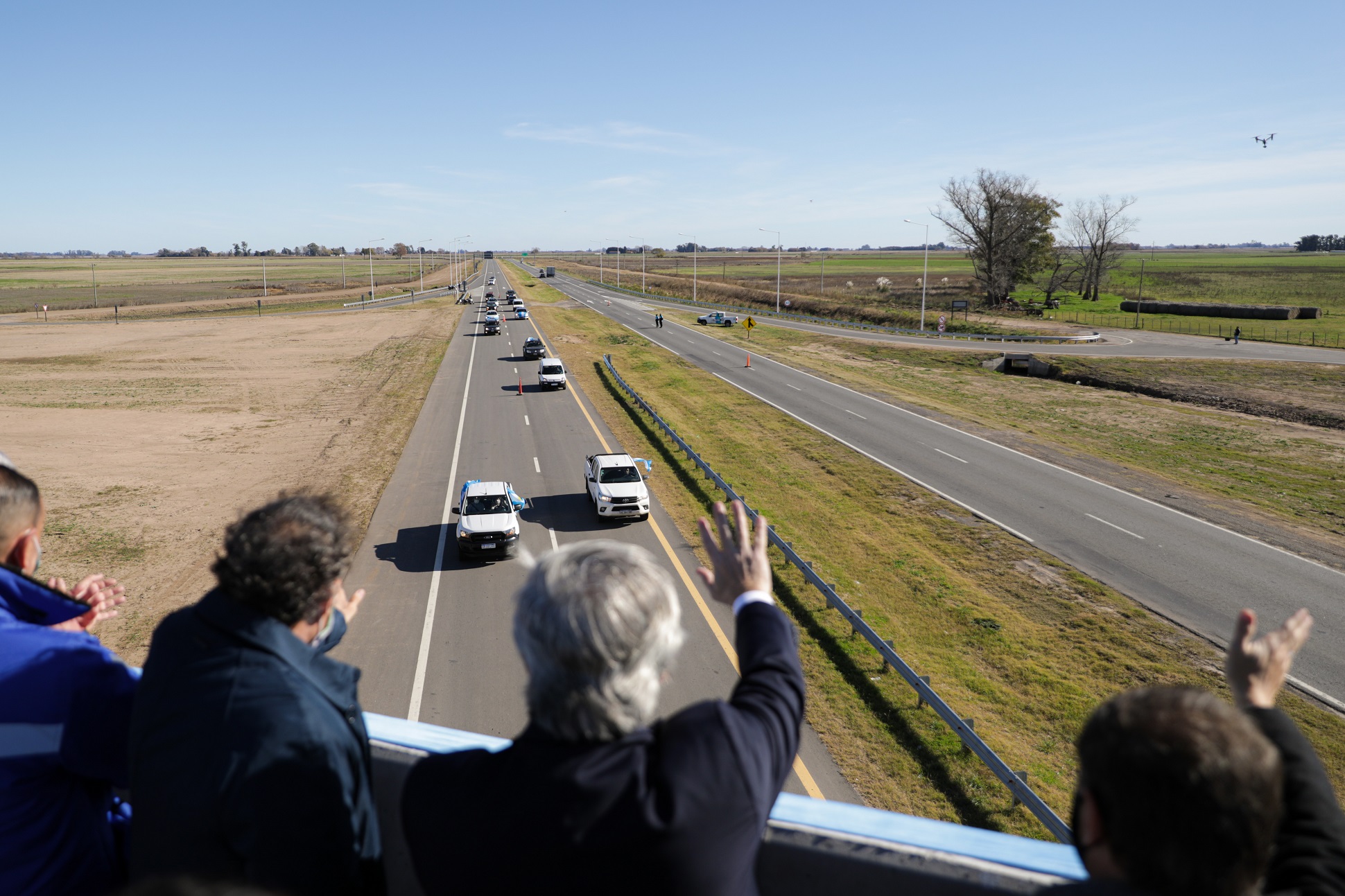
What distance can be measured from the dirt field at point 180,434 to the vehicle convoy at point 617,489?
5974 millimetres

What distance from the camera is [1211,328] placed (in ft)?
219

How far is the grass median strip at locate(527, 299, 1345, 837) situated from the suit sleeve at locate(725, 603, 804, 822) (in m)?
8.74

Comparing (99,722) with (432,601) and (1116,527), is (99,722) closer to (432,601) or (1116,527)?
(432,601)

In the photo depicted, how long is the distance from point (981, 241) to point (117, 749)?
3763 inches

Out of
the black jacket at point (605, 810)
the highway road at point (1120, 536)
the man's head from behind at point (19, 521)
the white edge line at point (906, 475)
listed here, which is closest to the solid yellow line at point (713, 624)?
the man's head from behind at point (19, 521)

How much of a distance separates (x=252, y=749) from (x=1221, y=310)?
91.9 m

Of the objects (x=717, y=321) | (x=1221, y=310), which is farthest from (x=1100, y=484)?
(x=1221, y=310)

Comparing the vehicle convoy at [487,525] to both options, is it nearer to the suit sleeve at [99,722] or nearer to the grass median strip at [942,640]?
the grass median strip at [942,640]

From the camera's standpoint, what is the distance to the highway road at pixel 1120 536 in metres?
15.8

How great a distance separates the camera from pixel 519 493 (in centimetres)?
2261

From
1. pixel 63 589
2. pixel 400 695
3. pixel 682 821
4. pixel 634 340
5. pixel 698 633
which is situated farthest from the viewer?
pixel 634 340

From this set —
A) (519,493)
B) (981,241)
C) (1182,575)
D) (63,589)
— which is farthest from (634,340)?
(63,589)

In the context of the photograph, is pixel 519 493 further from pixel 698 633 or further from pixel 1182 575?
pixel 1182 575

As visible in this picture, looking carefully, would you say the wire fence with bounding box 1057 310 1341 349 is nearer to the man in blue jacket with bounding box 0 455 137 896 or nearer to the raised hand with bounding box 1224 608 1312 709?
the raised hand with bounding box 1224 608 1312 709
